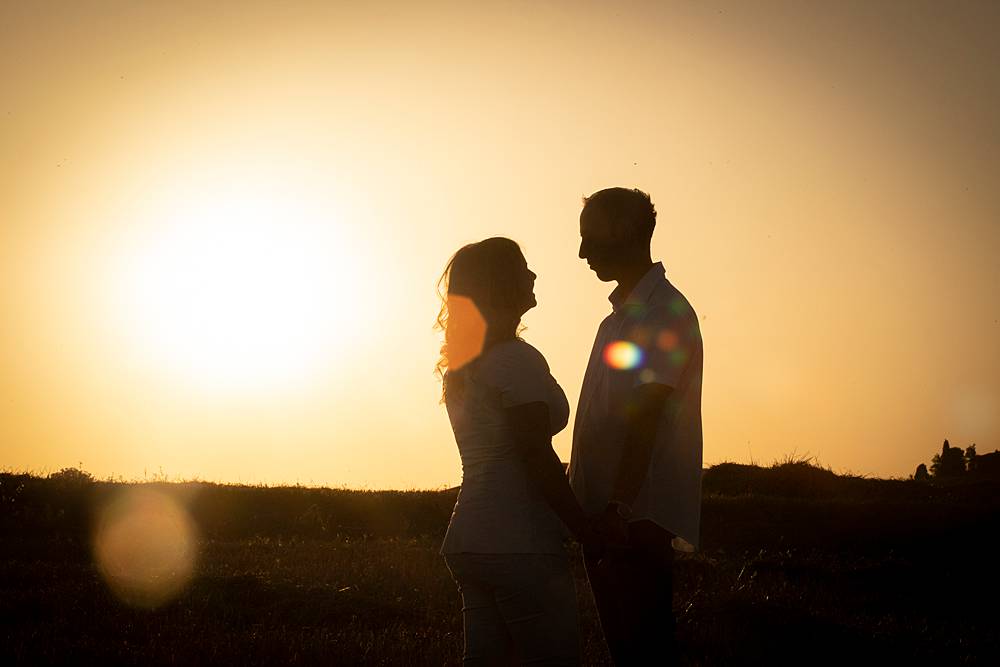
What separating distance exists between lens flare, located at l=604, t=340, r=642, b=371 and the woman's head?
47cm

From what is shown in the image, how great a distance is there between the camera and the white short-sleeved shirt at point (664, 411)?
4551mm

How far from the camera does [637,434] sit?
4.45m

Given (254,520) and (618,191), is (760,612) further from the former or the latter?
(254,520)

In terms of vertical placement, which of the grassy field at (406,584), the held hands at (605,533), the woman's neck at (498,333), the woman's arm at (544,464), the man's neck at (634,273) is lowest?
the grassy field at (406,584)

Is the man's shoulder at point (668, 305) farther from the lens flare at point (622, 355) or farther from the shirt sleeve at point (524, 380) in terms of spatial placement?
the shirt sleeve at point (524, 380)

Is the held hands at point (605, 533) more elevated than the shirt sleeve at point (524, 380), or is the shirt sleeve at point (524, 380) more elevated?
the shirt sleeve at point (524, 380)

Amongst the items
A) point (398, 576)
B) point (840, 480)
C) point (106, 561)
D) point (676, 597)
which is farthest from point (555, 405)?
point (840, 480)

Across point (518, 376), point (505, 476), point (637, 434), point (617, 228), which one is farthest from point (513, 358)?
point (617, 228)

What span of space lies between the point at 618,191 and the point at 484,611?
6.58ft

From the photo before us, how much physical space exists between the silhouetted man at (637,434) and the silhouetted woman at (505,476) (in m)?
0.22

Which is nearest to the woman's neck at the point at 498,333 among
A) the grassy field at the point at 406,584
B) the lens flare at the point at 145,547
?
the grassy field at the point at 406,584

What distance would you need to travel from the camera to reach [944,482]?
1024 inches

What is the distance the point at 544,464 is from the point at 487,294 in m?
0.79

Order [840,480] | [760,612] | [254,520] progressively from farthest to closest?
1. [840,480]
2. [254,520]
3. [760,612]
